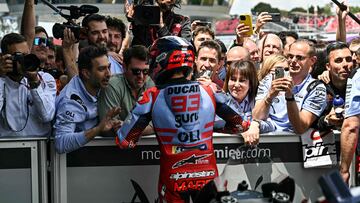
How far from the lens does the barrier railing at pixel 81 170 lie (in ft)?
21.9

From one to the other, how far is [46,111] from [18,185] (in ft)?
2.15

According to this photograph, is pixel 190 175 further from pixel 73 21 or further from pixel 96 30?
pixel 73 21

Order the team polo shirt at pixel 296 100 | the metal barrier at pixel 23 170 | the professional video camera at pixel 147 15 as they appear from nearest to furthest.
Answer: the metal barrier at pixel 23 170, the team polo shirt at pixel 296 100, the professional video camera at pixel 147 15

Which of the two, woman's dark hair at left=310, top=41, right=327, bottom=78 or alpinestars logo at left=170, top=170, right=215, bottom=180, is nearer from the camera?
alpinestars logo at left=170, top=170, right=215, bottom=180

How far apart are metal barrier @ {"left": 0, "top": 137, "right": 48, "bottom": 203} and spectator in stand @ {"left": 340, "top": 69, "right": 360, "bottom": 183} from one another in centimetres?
250

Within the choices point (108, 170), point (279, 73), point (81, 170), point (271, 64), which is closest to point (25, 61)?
point (81, 170)

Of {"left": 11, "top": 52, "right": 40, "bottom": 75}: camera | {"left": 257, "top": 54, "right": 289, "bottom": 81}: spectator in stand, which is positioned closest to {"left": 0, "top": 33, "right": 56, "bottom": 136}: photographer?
{"left": 11, "top": 52, "right": 40, "bottom": 75}: camera

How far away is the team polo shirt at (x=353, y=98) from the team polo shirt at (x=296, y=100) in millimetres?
286

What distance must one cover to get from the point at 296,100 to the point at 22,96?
8.02ft

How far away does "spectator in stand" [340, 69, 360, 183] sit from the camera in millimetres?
6789

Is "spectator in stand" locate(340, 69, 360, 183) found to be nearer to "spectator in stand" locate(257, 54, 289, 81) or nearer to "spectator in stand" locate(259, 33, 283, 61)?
"spectator in stand" locate(257, 54, 289, 81)

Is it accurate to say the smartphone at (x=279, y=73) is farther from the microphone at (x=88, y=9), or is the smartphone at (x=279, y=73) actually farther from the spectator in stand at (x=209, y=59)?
the microphone at (x=88, y=9)

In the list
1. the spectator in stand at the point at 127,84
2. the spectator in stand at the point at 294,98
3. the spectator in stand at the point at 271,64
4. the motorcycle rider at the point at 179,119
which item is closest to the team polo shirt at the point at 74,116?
the spectator in stand at the point at 127,84

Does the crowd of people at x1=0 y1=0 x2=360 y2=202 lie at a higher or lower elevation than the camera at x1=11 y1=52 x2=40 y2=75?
lower
